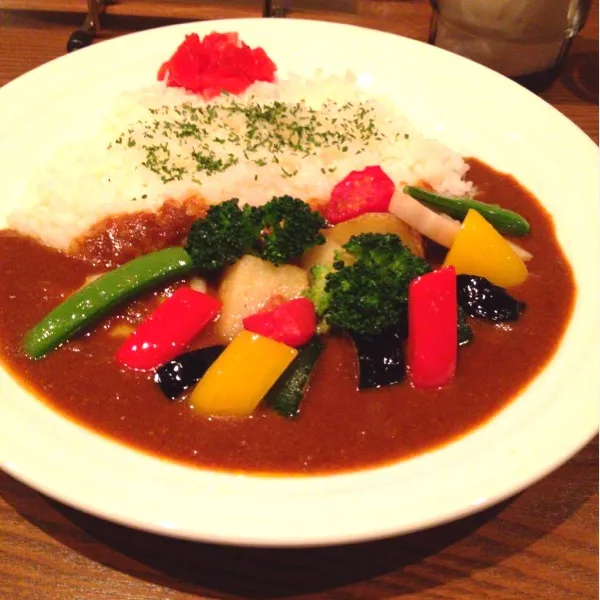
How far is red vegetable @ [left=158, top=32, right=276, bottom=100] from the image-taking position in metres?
3.77

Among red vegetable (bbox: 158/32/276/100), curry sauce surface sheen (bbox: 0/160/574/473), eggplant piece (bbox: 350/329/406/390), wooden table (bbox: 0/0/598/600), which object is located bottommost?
wooden table (bbox: 0/0/598/600)

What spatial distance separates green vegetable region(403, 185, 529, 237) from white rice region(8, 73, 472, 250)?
1.04ft

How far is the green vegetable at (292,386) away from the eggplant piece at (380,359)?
186mm

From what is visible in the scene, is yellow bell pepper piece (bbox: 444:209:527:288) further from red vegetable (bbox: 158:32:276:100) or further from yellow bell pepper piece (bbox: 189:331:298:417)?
red vegetable (bbox: 158:32:276:100)

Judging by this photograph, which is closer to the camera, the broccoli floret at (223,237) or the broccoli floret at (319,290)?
the broccoli floret at (319,290)

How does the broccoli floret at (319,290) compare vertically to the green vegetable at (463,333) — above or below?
above

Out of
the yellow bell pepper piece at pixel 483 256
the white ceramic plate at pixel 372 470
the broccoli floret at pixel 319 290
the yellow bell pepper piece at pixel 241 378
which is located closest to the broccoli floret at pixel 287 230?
the broccoli floret at pixel 319 290

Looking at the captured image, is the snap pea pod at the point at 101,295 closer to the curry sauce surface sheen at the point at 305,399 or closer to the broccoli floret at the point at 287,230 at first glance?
the curry sauce surface sheen at the point at 305,399

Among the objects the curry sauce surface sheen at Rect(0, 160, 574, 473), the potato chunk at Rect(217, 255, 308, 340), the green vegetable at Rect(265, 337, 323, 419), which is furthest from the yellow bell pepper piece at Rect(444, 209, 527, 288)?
the green vegetable at Rect(265, 337, 323, 419)

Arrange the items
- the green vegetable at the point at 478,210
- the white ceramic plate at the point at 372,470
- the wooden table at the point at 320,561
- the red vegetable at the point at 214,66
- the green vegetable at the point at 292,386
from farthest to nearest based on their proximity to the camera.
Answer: the red vegetable at the point at 214,66, the green vegetable at the point at 478,210, the green vegetable at the point at 292,386, the wooden table at the point at 320,561, the white ceramic plate at the point at 372,470

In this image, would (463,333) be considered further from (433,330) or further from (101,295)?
(101,295)

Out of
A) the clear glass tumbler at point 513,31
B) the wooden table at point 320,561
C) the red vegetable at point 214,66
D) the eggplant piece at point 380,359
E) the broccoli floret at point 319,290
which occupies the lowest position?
the wooden table at point 320,561

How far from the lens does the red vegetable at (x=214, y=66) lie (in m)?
3.77

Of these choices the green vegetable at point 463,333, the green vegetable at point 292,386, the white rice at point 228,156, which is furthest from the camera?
the white rice at point 228,156
